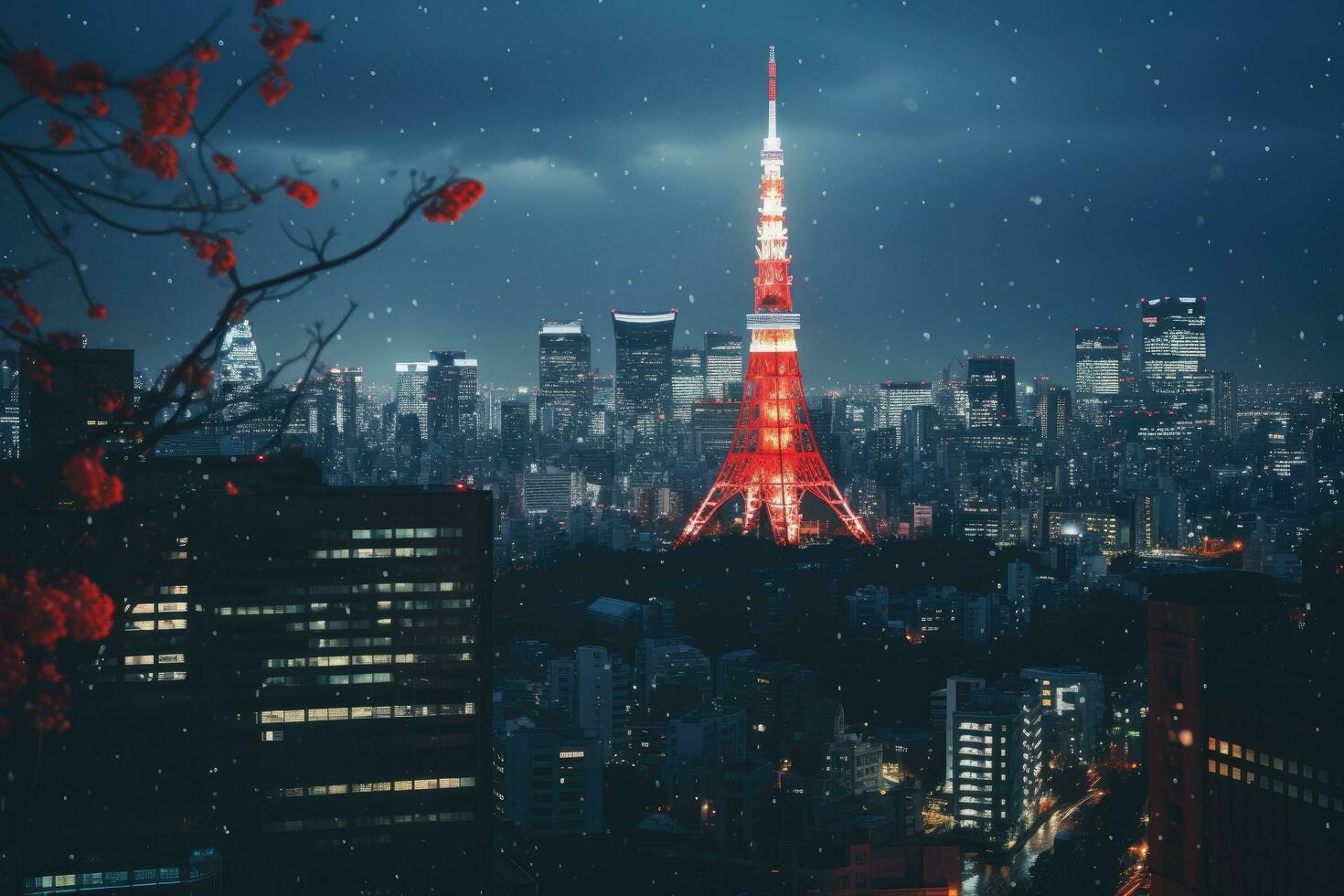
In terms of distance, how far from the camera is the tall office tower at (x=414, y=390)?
2916cm

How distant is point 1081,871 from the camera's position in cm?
774

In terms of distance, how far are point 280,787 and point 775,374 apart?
38.6 ft

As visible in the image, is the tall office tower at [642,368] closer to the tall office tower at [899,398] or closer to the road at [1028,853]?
the tall office tower at [899,398]

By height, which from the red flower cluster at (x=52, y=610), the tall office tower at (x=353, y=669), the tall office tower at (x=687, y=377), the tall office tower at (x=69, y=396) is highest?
the tall office tower at (x=687, y=377)

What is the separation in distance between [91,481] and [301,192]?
0.45m

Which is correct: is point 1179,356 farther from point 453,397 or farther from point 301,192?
point 301,192

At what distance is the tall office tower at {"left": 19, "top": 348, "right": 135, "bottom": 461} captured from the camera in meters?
1.47

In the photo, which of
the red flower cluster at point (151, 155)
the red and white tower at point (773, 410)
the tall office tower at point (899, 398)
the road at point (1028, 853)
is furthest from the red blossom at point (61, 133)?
the tall office tower at point (899, 398)

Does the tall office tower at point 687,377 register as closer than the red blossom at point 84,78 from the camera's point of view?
No

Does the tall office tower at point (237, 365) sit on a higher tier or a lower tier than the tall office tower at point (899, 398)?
lower

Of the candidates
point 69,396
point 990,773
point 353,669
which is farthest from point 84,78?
point 990,773

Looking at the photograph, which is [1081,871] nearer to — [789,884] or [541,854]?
[789,884]

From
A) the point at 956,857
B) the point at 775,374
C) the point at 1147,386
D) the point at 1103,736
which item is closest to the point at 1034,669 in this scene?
the point at 1103,736

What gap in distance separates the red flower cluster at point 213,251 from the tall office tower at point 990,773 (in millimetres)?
8395
